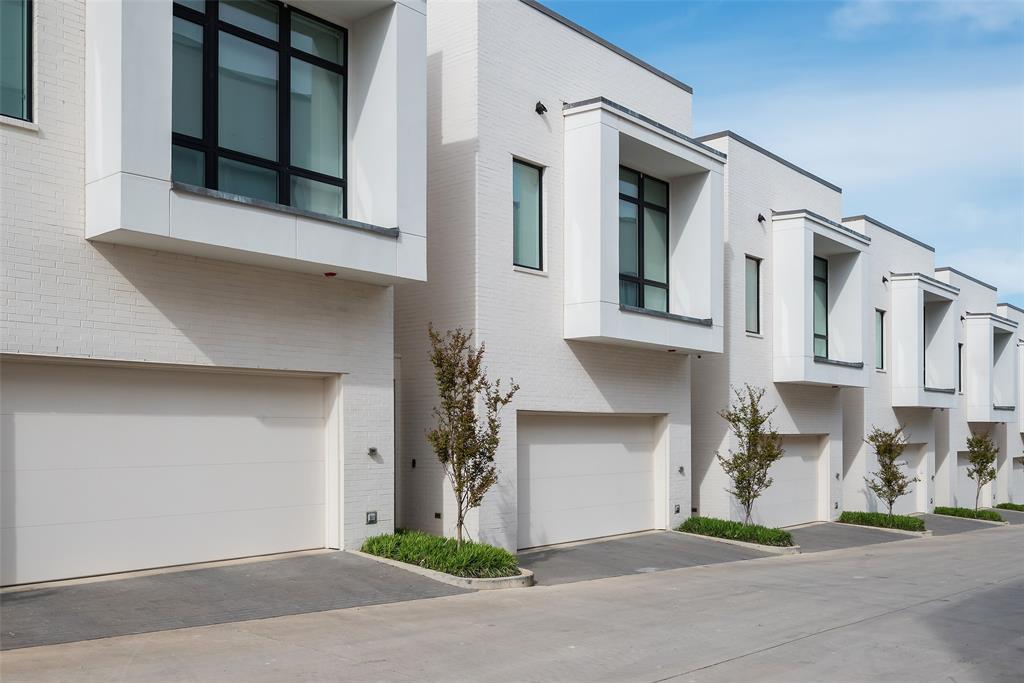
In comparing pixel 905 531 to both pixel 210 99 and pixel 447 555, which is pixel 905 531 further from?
pixel 210 99

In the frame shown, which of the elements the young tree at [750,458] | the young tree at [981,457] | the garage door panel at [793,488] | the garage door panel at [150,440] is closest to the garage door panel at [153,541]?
the garage door panel at [150,440]

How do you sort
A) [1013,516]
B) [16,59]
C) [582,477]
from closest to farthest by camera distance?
[16,59], [582,477], [1013,516]

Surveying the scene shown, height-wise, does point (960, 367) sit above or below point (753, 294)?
below

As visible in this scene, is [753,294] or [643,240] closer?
[643,240]

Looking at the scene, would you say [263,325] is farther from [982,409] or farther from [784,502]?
[982,409]

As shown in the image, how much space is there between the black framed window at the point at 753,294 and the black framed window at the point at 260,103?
12977mm

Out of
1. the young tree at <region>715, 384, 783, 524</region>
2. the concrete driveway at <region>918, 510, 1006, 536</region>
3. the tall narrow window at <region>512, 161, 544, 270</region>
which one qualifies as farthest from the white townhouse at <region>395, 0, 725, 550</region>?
the concrete driveway at <region>918, 510, 1006, 536</region>

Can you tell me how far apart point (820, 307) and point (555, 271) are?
12166 mm

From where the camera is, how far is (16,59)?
10188 millimetres

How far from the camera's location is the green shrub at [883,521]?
25.4m

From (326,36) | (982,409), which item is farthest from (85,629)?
(982,409)

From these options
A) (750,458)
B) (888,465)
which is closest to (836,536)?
(888,465)

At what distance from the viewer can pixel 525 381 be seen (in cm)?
1608

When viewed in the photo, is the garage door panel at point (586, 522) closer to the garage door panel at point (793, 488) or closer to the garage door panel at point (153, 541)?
the garage door panel at point (153, 541)
